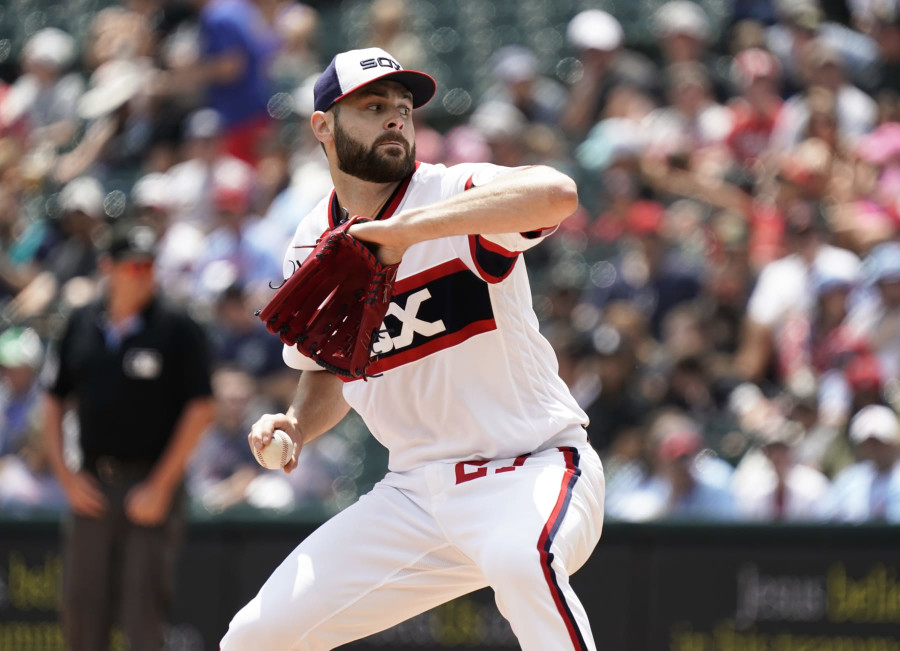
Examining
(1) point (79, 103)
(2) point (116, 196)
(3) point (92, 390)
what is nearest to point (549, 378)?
(3) point (92, 390)

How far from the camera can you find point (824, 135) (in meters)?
9.80

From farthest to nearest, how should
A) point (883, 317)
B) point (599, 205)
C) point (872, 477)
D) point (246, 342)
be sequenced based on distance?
point (599, 205)
point (246, 342)
point (883, 317)
point (872, 477)

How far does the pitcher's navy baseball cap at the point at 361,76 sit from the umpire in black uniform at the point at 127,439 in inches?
113

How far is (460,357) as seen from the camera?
4.41 m

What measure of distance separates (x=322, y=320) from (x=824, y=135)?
254 inches

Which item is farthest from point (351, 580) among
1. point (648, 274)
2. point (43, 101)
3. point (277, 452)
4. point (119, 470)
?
point (43, 101)

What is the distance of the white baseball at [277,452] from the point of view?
427cm

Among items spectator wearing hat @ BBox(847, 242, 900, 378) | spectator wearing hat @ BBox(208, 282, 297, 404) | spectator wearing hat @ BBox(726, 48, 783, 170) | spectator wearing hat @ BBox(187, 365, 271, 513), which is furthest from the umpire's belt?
spectator wearing hat @ BBox(726, 48, 783, 170)

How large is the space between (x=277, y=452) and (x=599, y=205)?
6.59 metres

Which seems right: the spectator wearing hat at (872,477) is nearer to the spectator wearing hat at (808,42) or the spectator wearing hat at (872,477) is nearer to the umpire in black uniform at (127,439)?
the umpire in black uniform at (127,439)

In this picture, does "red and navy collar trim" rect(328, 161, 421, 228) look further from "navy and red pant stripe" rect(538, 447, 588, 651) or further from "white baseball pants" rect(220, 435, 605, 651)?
"navy and red pant stripe" rect(538, 447, 588, 651)

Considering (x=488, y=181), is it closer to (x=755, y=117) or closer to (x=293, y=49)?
(x=755, y=117)

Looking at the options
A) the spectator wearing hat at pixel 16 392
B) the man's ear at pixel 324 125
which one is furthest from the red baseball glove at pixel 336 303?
the spectator wearing hat at pixel 16 392

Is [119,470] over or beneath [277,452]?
beneath
